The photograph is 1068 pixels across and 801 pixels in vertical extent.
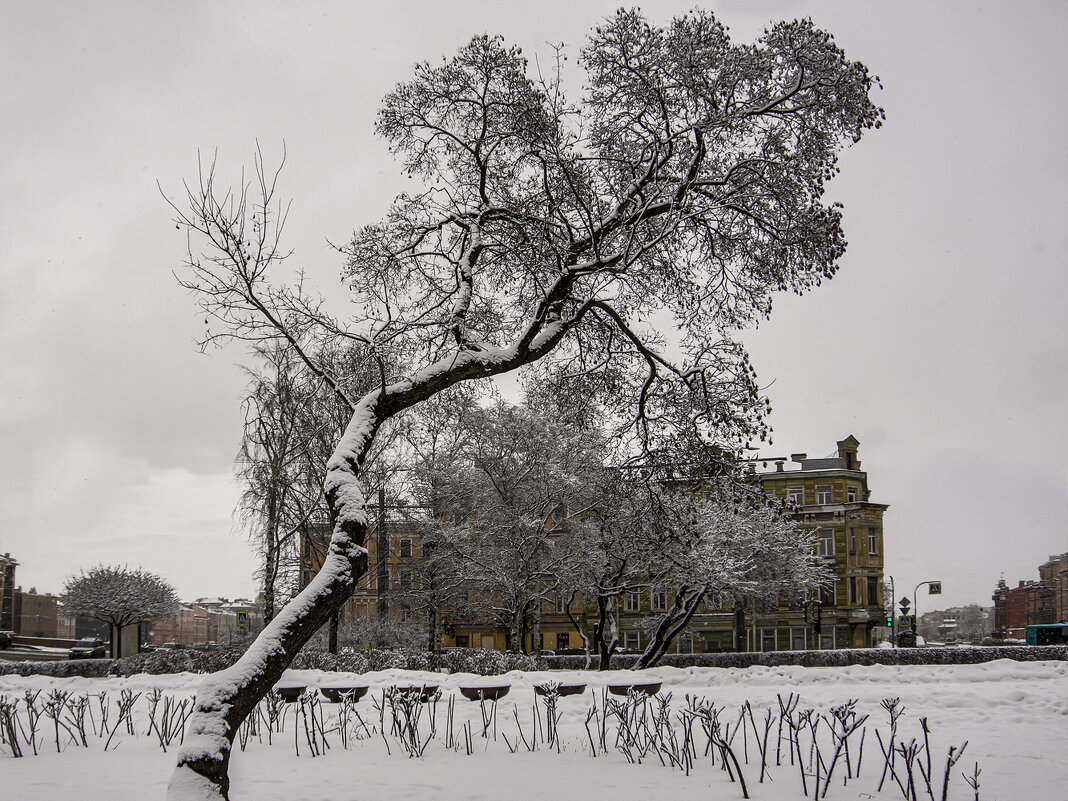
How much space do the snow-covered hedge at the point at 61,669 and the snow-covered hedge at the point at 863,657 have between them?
1428 cm

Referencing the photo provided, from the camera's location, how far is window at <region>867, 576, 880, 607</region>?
53844 millimetres

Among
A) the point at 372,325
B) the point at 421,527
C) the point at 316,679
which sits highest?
the point at 372,325

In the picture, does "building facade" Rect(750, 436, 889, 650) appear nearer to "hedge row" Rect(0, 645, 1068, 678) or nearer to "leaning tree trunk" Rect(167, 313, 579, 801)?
"hedge row" Rect(0, 645, 1068, 678)

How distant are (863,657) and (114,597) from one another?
1121 inches

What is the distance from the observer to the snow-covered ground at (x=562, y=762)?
7.70 m

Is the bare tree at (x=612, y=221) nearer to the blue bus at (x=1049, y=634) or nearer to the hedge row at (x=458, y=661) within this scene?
the hedge row at (x=458, y=661)

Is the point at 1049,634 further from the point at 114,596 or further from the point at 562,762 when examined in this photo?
the point at 114,596

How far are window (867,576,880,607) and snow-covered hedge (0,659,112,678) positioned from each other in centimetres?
4547

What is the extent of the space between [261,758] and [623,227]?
740 centimetres

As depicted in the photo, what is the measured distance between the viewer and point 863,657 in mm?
25891

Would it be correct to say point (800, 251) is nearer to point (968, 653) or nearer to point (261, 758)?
point (261, 758)

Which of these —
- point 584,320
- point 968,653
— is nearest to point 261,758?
point 584,320

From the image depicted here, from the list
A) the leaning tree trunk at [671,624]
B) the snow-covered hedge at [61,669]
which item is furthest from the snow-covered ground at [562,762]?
the snow-covered hedge at [61,669]

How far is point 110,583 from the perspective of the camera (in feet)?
113
